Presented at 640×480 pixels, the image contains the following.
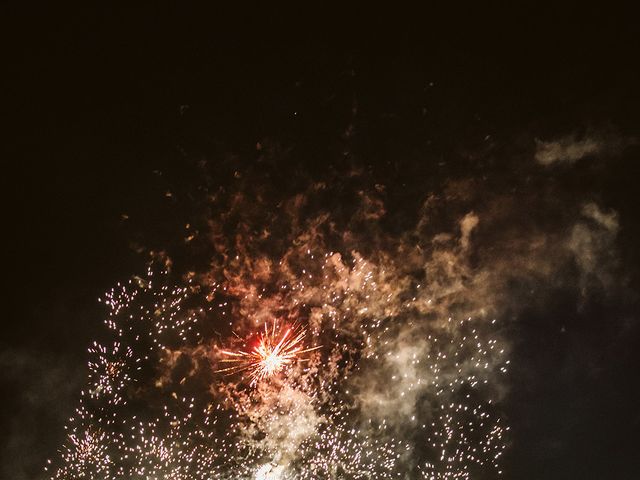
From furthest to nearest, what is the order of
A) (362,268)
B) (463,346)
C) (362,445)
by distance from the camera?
(362,445) < (463,346) < (362,268)

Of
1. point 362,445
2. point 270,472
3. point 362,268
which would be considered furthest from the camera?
point 270,472

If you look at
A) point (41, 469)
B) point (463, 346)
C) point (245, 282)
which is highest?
point (245, 282)

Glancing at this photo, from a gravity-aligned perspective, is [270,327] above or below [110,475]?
above

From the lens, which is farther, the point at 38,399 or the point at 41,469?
the point at 41,469

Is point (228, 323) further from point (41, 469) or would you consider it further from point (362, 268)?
point (41, 469)

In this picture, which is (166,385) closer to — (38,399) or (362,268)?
(38,399)

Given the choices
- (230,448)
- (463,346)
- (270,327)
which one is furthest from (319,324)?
(230,448)
